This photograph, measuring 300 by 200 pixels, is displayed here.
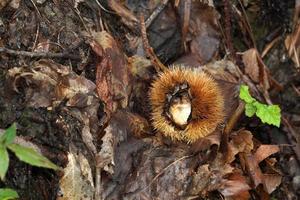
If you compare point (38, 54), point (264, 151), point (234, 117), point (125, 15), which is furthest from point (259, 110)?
point (38, 54)

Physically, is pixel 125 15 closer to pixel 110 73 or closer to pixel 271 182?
pixel 110 73

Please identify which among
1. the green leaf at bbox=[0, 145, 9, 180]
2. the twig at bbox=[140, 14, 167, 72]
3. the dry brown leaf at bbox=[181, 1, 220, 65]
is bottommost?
the green leaf at bbox=[0, 145, 9, 180]

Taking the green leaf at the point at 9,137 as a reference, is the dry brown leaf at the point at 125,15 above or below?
above

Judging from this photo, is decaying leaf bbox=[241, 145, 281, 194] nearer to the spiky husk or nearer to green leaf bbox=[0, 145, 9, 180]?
the spiky husk

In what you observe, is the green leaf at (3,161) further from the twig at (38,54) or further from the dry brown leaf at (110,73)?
the dry brown leaf at (110,73)

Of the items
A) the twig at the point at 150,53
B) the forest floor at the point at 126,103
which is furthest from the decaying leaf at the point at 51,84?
the twig at the point at 150,53

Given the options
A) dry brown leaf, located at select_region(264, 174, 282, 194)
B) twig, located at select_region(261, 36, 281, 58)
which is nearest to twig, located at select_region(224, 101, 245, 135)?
dry brown leaf, located at select_region(264, 174, 282, 194)

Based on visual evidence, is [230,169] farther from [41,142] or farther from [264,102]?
[41,142]
